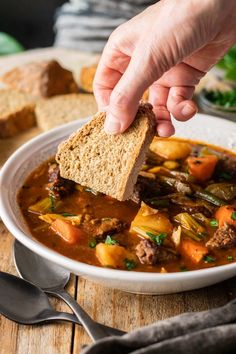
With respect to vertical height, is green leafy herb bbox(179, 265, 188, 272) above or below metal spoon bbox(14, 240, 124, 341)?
above

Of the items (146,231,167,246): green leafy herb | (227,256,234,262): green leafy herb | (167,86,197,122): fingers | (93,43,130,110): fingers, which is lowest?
(227,256,234,262): green leafy herb

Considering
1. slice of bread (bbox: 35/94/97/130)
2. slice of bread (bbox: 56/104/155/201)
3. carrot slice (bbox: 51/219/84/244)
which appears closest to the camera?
carrot slice (bbox: 51/219/84/244)

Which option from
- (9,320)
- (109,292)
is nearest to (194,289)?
(109,292)

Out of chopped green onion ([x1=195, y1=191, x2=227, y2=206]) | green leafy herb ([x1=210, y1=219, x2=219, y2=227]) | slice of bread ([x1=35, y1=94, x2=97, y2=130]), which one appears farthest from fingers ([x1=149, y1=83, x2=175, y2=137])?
slice of bread ([x1=35, y1=94, x2=97, y2=130])

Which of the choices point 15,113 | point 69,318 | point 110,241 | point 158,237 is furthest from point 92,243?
point 15,113

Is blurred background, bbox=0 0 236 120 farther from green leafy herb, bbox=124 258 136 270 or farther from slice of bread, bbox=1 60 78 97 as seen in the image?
green leafy herb, bbox=124 258 136 270

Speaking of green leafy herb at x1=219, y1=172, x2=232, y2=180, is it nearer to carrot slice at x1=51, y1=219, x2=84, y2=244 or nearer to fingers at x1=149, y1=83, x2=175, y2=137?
fingers at x1=149, y1=83, x2=175, y2=137

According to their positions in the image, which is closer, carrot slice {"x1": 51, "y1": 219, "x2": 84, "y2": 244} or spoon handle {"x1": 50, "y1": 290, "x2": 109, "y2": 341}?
spoon handle {"x1": 50, "y1": 290, "x2": 109, "y2": 341}

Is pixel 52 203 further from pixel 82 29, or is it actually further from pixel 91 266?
pixel 82 29

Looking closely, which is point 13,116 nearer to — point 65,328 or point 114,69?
point 114,69

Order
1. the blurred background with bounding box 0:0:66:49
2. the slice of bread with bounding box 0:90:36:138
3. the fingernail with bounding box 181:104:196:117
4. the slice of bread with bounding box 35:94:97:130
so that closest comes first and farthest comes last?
1. the fingernail with bounding box 181:104:196:117
2. the slice of bread with bounding box 0:90:36:138
3. the slice of bread with bounding box 35:94:97:130
4. the blurred background with bounding box 0:0:66:49
